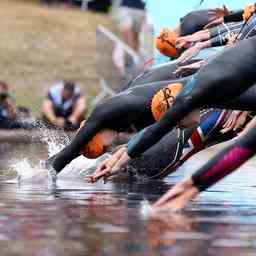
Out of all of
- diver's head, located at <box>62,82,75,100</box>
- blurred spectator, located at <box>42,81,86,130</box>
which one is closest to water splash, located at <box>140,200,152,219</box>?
blurred spectator, located at <box>42,81,86,130</box>

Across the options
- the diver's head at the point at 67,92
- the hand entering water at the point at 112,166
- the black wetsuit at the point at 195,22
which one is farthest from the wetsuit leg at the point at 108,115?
the diver's head at the point at 67,92

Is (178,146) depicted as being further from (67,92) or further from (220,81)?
(67,92)

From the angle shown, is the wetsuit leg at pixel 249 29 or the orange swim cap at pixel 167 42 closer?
the wetsuit leg at pixel 249 29

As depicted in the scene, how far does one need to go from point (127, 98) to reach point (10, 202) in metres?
2.23

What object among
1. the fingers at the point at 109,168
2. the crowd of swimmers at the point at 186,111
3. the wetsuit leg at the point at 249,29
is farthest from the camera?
the wetsuit leg at the point at 249,29

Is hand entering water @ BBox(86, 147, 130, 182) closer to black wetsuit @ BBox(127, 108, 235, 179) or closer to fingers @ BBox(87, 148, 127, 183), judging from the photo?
fingers @ BBox(87, 148, 127, 183)

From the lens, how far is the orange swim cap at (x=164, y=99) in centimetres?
1042

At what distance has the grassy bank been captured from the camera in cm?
3003

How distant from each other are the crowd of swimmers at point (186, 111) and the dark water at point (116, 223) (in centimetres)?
29

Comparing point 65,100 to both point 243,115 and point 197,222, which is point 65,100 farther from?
point 197,222

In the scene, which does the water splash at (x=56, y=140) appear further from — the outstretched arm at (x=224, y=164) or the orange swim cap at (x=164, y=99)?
the outstretched arm at (x=224, y=164)

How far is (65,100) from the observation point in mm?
23875

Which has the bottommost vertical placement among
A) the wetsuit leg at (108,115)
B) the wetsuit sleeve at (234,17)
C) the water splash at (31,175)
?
the water splash at (31,175)

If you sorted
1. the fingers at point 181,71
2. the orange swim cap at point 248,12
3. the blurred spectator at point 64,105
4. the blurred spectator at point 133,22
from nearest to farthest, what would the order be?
the orange swim cap at point 248,12 → the fingers at point 181,71 → the blurred spectator at point 64,105 → the blurred spectator at point 133,22
